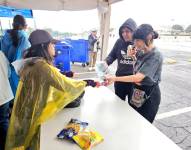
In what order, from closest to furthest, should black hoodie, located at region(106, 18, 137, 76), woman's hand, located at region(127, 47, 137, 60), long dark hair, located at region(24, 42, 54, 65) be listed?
long dark hair, located at region(24, 42, 54, 65), woman's hand, located at region(127, 47, 137, 60), black hoodie, located at region(106, 18, 137, 76)

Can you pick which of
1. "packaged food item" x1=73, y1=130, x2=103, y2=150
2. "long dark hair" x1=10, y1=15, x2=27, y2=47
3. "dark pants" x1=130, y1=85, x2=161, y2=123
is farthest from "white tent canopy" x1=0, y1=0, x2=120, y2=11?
"packaged food item" x1=73, y1=130, x2=103, y2=150

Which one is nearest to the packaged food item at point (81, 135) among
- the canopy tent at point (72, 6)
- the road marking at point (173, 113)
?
the road marking at point (173, 113)

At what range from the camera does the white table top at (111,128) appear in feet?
3.20

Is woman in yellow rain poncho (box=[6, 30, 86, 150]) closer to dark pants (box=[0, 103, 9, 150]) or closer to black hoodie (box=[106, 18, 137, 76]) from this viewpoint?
dark pants (box=[0, 103, 9, 150])

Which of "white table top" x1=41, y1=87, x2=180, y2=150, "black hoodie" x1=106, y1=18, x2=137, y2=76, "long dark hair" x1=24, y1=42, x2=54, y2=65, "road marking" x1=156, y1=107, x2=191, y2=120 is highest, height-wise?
"long dark hair" x1=24, y1=42, x2=54, y2=65

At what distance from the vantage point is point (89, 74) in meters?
2.35

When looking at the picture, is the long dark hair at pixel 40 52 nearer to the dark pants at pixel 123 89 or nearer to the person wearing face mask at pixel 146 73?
the person wearing face mask at pixel 146 73

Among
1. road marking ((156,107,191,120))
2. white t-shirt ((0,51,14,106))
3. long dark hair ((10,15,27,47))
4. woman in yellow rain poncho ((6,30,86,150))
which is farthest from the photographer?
road marking ((156,107,191,120))

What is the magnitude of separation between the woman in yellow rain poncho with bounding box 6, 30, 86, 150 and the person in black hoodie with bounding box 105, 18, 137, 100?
869mm

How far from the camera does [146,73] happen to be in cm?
140

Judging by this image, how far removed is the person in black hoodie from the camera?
1.80m

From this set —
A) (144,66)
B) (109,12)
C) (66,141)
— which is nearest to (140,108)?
(144,66)

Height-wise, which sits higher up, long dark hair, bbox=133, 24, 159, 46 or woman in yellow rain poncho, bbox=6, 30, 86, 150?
long dark hair, bbox=133, 24, 159, 46

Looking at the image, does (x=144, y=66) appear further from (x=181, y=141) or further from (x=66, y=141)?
(x=181, y=141)
